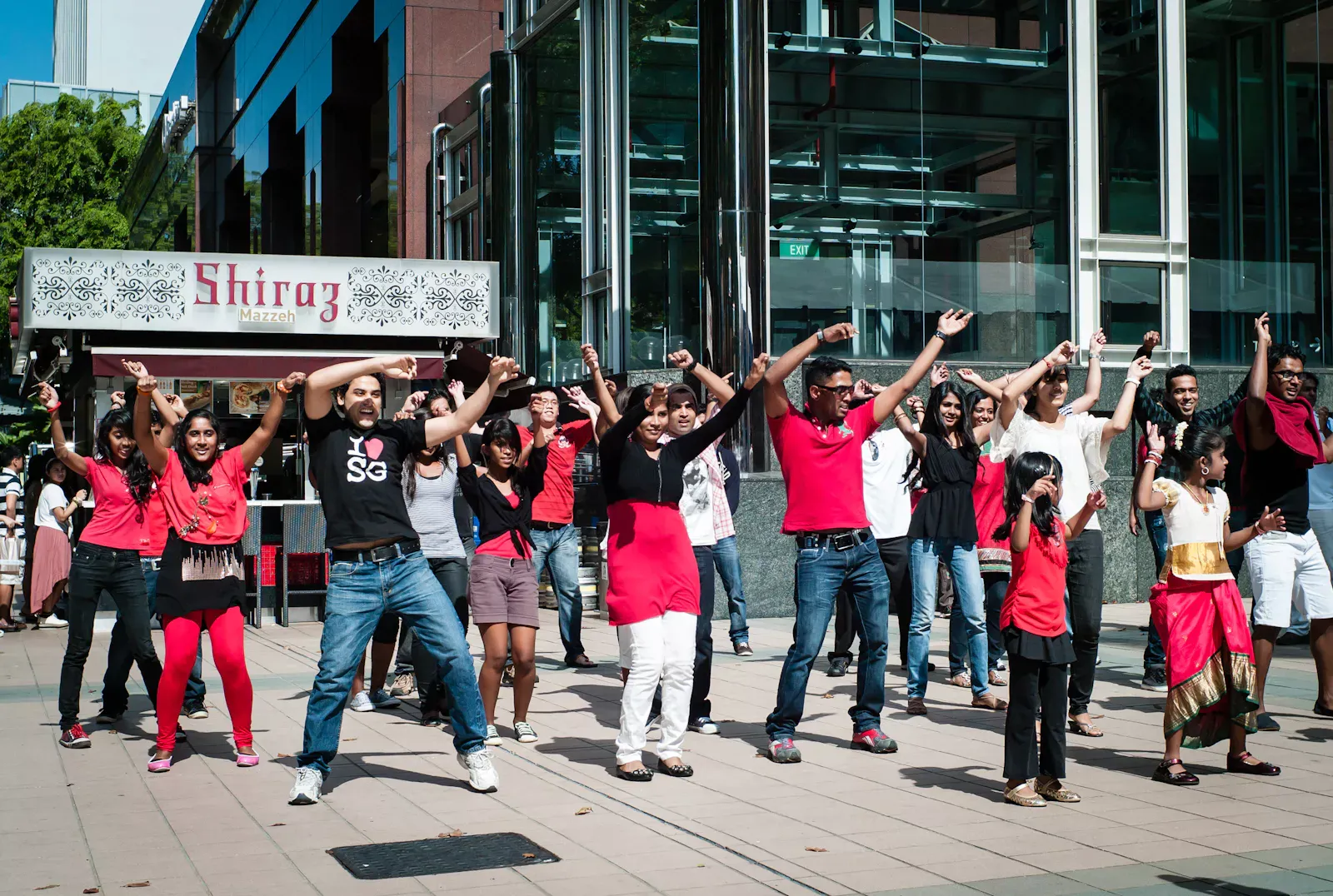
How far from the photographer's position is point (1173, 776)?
682cm

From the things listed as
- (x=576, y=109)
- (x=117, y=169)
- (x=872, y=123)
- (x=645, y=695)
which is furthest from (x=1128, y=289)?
(x=117, y=169)

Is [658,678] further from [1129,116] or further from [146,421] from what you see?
[1129,116]

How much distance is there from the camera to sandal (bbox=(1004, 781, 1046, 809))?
20.9ft

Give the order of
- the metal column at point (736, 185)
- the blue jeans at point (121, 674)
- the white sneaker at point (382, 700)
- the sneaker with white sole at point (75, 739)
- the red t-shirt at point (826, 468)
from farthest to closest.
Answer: the metal column at point (736, 185), the white sneaker at point (382, 700), the blue jeans at point (121, 674), the sneaker with white sole at point (75, 739), the red t-shirt at point (826, 468)

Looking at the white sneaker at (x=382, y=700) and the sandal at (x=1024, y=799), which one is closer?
the sandal at (x=1024, y=799)

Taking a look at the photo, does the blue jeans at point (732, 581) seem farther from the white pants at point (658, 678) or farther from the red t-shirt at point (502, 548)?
the white pants at point (658, 678)

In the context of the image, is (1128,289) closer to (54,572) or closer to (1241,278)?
(1241,278)

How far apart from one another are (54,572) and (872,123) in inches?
404

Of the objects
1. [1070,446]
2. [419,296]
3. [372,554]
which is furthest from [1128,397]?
[419,296]

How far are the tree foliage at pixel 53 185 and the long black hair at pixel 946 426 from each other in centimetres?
3581

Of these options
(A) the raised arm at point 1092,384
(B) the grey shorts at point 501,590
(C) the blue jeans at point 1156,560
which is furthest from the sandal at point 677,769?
(C) the blue jeans at point 1156,560

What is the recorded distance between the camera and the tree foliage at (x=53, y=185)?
41.1 meters

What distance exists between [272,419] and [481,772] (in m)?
1.90

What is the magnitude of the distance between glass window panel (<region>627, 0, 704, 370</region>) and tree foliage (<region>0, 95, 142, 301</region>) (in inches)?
1054
